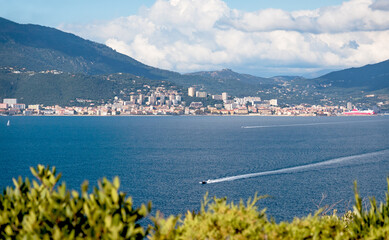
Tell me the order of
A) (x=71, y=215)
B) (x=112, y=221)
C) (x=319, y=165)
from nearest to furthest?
(x=112, y=221) < (x=71, y=215) < (x=319, y=165)

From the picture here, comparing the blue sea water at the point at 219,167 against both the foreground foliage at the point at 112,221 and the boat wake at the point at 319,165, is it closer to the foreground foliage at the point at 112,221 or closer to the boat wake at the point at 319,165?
the boat wake at the point at 319,165

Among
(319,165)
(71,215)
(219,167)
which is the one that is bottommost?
(319,165)

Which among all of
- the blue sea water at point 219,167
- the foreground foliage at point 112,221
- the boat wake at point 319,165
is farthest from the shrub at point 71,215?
the boat wake at point 319,165

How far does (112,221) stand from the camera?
574 cm

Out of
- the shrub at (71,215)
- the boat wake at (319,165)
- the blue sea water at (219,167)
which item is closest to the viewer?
the shrub at (71,215)

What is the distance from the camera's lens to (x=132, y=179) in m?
54.6

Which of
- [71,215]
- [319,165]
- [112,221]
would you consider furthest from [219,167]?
[112,221]

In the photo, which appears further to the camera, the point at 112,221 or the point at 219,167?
the point at 219,167

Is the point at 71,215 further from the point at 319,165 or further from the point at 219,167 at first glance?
the point at 319,165

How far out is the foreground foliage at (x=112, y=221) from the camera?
6023mm

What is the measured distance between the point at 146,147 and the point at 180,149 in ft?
25.5

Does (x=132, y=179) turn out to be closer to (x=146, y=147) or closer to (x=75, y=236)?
(x=146, y=147)

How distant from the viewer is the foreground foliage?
19.8ft

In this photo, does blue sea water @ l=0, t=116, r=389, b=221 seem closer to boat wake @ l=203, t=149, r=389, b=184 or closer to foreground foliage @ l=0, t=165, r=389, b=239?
boat wake @ l=203, t=149, r=389, b=184
